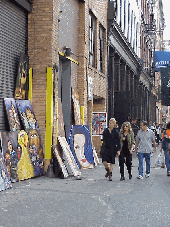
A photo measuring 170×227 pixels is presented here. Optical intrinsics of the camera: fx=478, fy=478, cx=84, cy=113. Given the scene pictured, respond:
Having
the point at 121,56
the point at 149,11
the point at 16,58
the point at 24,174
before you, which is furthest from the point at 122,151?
the point at 149,11

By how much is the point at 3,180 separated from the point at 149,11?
1845 inches

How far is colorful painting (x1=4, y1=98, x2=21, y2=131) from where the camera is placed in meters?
11.7

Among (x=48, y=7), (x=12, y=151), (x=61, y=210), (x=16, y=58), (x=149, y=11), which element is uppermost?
(x=149, y=11)

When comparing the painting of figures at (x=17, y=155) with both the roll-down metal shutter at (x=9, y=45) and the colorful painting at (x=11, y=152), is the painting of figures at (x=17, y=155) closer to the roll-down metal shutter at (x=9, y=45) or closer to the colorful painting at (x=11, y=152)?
the colorful painting at (x=11, y=152)

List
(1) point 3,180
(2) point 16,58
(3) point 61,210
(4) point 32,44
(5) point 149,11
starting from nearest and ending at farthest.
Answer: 1. (3) point 61,210
2. (1) point 3,180
3. (2) point 16,58
4. (4) point 32,44
5. (5) point 149,11

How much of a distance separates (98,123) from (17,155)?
10.7 m

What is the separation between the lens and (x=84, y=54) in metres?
18.5

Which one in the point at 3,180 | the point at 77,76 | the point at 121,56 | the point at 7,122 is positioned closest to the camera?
the point at 3,180

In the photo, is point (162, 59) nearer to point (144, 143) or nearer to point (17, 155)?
point (144, 143)

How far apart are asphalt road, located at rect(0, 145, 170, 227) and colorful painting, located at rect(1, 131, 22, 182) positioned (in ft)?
1.21

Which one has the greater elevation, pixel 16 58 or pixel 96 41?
pixel 96 41

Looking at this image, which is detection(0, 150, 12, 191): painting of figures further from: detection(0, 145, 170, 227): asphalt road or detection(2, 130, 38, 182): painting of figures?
detection(2, 130, 38, 182): painting of figures

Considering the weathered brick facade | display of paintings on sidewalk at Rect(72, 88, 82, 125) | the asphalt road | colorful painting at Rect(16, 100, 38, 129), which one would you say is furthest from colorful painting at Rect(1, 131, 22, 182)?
display of paintings on sidewalk at Rect(72, 88, 82, 125)

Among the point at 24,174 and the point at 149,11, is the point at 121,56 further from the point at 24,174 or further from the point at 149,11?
the point at 149,11
